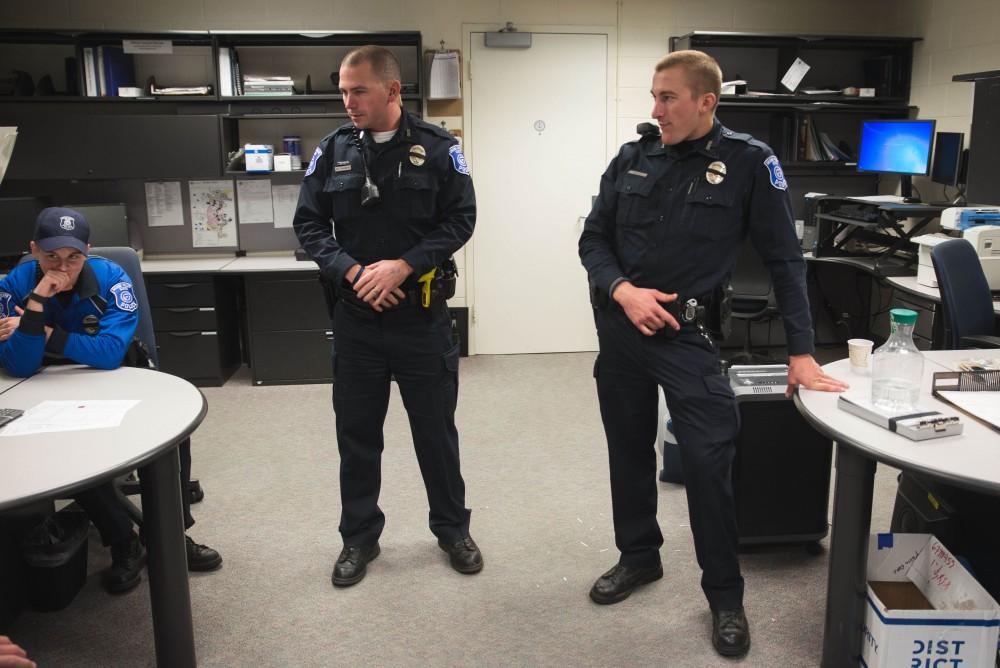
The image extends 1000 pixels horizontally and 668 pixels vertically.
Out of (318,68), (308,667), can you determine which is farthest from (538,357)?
(308,667)

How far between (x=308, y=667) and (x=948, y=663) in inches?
60.1

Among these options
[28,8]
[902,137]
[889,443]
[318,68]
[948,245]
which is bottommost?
[889,443]

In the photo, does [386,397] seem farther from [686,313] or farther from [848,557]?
[848,557]

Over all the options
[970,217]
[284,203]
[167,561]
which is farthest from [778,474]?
[284,203]

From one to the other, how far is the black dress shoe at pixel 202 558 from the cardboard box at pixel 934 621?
1.90 m

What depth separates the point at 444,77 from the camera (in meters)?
5.01

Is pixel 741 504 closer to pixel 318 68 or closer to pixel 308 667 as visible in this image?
pixel 308 667

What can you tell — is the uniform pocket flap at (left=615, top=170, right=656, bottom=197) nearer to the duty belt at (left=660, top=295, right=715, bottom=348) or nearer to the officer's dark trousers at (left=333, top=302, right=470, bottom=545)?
the duty belt at (left=660, top=295, right=715, bottom=348)

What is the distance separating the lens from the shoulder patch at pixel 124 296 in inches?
98.1

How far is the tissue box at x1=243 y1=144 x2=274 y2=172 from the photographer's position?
4.80 metres

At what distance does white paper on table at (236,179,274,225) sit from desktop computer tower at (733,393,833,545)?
3.56 meters

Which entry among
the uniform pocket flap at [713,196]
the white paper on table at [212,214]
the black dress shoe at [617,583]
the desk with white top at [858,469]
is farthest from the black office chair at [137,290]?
the white paper on table at [212,214]

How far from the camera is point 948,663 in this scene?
6.15ft

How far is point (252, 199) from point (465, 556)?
3.30 m
